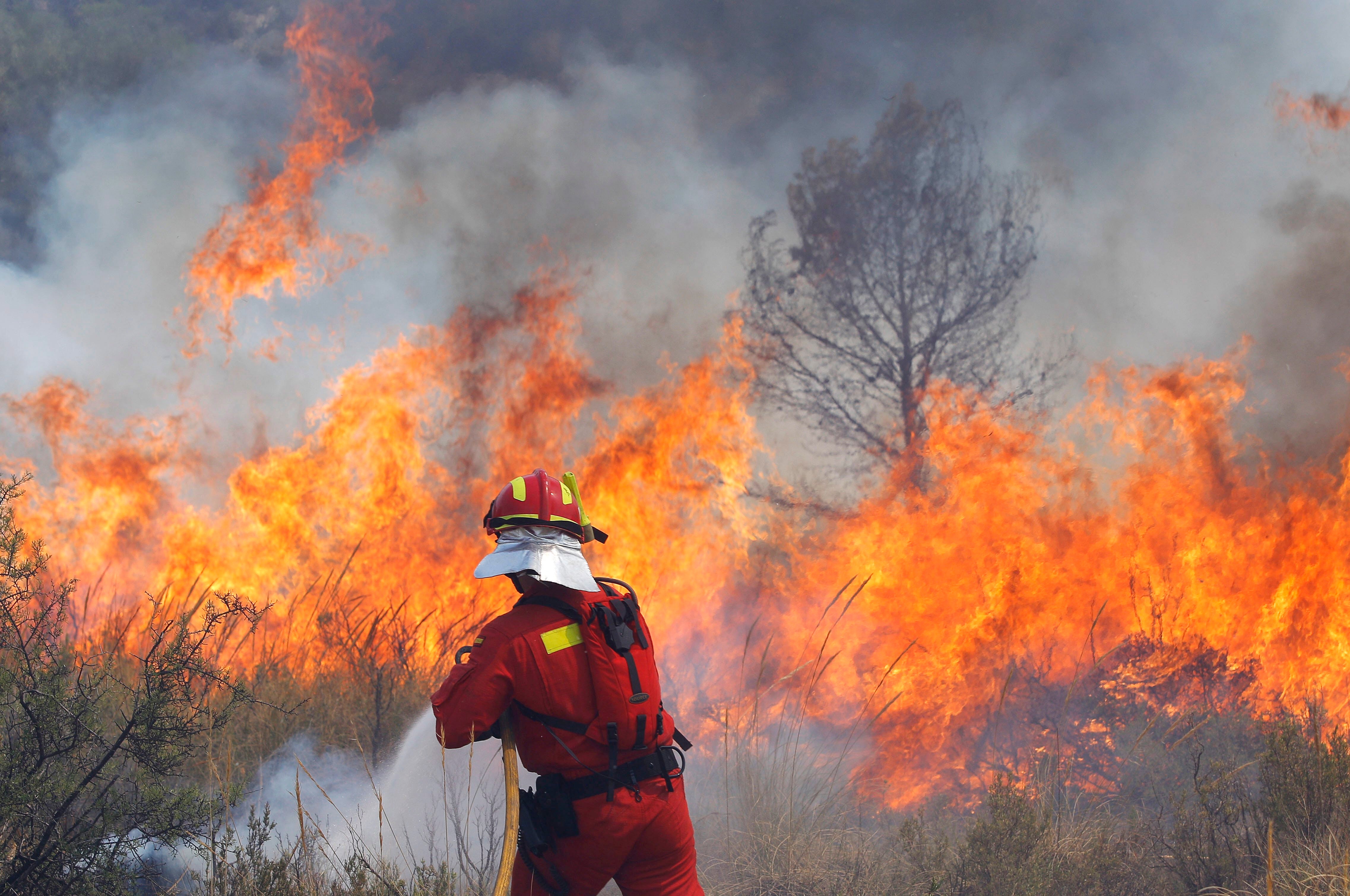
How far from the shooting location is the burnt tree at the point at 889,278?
10.7m

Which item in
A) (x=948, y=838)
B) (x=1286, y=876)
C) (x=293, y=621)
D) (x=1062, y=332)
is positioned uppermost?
(x=1062, y=332)

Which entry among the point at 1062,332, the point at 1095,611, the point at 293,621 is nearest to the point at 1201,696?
the point at 1095,611

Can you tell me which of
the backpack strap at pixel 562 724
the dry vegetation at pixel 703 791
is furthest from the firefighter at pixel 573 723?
the dry vegetation at pixel 703 791

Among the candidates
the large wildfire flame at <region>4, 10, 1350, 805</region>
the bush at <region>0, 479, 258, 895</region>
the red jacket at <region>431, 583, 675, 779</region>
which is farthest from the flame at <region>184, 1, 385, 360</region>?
the red jacket at <region>431, 583, 675, 779</region>

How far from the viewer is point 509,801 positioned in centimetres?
284

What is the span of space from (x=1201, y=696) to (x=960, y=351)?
194 inches

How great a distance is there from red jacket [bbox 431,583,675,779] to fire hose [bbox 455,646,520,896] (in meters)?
0.04

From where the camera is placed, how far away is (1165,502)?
855 centimetres

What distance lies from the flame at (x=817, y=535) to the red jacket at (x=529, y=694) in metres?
4.48

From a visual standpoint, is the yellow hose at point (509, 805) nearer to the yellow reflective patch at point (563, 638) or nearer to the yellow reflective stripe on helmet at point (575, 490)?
the yellow reflective patch at point (563, 638)

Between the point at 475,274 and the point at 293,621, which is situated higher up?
the point at 475,274

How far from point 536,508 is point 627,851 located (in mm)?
1303

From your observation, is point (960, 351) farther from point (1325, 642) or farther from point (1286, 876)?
point (1286, 876)

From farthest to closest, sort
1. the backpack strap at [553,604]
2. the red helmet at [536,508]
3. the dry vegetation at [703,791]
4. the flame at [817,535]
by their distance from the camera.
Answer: the flame at [817,535] < the dry vegetation at [703,791] < the red helmet at [536,508] < the backpack strap at [553,604]
